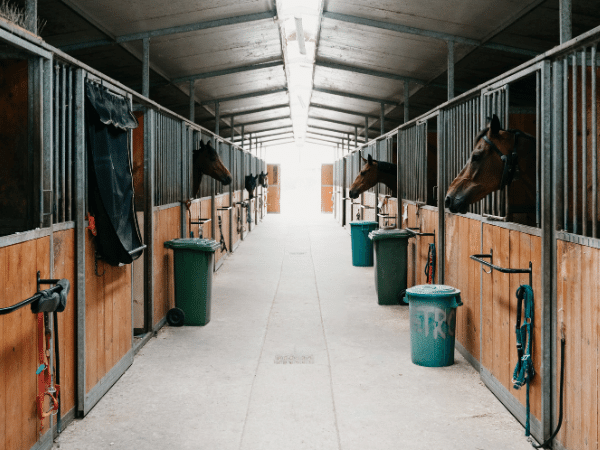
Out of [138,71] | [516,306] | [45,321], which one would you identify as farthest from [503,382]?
[138,71]

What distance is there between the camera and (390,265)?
6.05 m

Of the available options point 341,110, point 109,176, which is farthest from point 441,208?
point 341,110

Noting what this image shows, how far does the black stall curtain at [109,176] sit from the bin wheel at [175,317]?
1.56 m

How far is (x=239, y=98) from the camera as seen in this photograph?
432 inches

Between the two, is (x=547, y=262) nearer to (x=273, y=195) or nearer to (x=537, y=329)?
(x=537, y=329)

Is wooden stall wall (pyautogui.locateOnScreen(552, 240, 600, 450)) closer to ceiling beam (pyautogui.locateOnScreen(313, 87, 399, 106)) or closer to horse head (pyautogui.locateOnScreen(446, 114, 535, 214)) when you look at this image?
horse head (pyautogui.locateOnScreen(446, 114, 535, 214))

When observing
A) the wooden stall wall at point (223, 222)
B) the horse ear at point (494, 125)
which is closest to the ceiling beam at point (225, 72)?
the wooden stall wall at point (223, 222)

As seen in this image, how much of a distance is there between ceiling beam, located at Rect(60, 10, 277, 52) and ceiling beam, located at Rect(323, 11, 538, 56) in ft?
2.53

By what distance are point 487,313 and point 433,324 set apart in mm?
429

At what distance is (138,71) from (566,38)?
18.8 feet

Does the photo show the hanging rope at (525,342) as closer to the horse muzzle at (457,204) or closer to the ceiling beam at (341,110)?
the horse muzzle at (457,204)

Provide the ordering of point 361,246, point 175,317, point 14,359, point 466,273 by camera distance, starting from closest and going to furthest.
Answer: point 14,359 → point 466,273 → point 175,317 → point 361,246

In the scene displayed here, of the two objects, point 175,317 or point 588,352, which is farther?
point 175,317

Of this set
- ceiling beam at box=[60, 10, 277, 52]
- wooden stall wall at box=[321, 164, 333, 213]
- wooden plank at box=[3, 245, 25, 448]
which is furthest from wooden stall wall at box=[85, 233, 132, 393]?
wooden stall wall at box=[321, 164, 333, 213]
